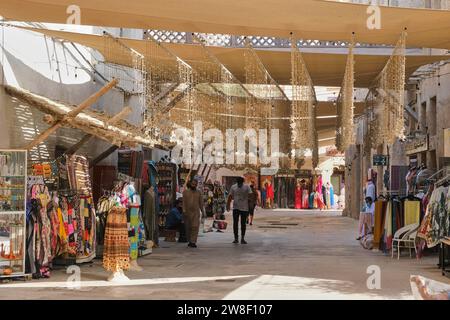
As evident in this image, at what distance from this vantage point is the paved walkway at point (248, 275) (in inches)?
311

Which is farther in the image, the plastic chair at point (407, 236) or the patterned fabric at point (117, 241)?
the plastic chair at point (407, 236)

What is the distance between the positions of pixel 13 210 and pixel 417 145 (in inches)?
402

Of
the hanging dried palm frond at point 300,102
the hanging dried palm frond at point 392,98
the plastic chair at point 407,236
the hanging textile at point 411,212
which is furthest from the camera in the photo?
the hanging textile at point 411,212

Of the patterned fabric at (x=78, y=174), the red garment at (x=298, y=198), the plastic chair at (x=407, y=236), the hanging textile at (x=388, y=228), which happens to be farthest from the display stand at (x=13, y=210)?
the red garment at (x=298, y=198)

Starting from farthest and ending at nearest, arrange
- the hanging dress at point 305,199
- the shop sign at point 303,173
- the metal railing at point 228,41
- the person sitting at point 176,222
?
the shop sign at point 303,173
the hanging dress at point 305,199
the person sitting at point 176,222
the metal railing at point 228,41

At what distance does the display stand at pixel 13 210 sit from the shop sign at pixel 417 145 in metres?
9.48

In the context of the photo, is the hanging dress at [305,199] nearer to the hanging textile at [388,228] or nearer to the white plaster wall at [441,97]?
the white plaster wall at [441,97]

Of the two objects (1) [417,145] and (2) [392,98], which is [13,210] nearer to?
(2) [392,98]

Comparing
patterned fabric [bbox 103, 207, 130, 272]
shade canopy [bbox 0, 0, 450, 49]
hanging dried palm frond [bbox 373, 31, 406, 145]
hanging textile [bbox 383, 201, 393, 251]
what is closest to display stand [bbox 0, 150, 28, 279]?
patterned fabric [bbox 103, 207, 130, 272]

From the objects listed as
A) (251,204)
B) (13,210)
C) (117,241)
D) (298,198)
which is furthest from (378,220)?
(298,198)

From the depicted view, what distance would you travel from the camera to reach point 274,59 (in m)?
12.5

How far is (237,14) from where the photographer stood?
9.00 m

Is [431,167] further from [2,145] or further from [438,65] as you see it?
[2,145]
